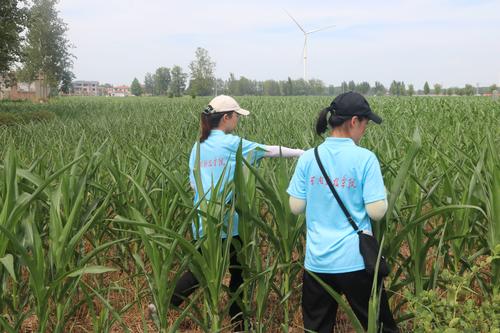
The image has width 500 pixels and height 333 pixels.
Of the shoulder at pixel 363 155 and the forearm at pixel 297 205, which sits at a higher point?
the shoulder at pixel 363 155

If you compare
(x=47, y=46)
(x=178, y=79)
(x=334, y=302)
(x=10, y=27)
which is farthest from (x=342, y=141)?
(x=178, y=79)

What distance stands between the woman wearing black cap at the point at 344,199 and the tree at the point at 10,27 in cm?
1470

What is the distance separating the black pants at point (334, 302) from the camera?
190 centimetres

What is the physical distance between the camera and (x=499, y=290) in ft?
6.95

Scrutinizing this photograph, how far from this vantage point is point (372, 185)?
71.2 inches

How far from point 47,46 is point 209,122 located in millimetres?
51155

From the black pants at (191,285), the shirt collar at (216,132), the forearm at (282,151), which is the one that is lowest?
the black pants at (191,285)

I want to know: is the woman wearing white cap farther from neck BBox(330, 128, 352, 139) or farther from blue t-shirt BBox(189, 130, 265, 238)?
neck BBox(330, 128, 352, 139)

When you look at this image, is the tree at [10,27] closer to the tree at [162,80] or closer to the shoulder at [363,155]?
the shoulder at [363,155]

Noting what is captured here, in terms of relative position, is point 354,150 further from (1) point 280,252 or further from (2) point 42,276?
(2) point 42,276

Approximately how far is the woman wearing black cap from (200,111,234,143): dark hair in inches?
31.4

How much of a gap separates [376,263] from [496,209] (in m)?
0.65

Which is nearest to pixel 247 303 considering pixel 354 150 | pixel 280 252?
pixel 280 252

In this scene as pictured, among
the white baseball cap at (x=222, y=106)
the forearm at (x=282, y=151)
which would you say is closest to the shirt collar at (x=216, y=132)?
the white baseball cap at (x=222, y=106)
